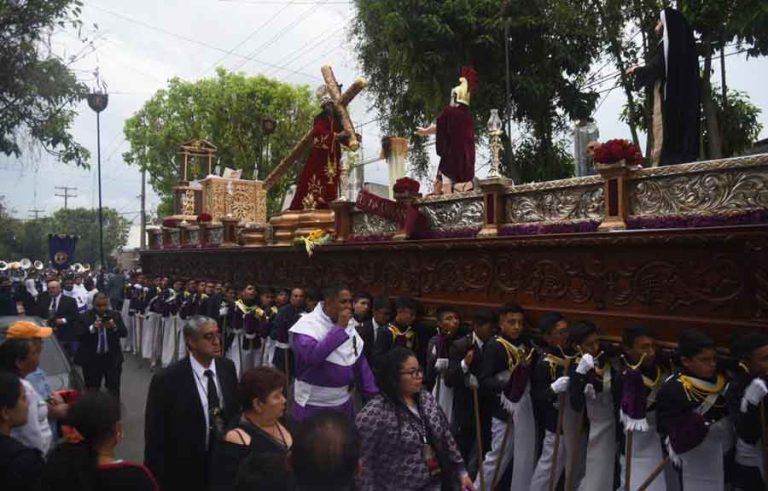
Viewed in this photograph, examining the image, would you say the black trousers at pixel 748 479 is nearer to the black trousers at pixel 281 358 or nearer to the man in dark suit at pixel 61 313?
the black trousers at pixel 281 358

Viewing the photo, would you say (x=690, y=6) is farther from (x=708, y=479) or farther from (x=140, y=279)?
(x=140, y=279)

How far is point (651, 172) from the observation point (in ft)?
18.6

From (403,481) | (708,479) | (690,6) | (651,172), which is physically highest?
(690,6)

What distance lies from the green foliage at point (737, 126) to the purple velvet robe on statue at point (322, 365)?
12723 millimetres

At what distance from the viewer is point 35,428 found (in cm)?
353

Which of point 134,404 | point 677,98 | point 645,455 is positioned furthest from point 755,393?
point 134,404

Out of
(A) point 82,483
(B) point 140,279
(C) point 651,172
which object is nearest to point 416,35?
(B) point 140,279

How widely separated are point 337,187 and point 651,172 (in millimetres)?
7330

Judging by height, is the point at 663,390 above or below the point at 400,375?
below

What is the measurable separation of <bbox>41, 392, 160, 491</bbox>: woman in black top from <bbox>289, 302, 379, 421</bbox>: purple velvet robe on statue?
2.08 metres

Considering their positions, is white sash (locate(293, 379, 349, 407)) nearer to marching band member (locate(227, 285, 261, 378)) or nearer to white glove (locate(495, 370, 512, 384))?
white glove (locate(495, 370, 512, 384))

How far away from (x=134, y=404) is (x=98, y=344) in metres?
1.86

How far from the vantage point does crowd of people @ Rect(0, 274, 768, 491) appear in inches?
107

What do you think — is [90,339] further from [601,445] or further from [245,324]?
[601,445]
